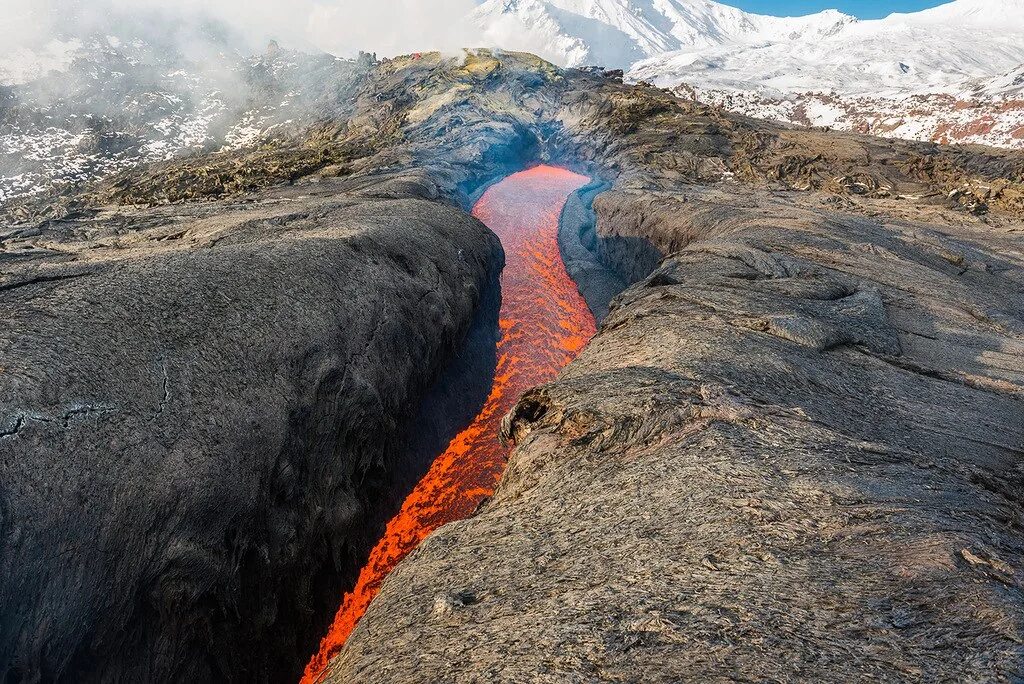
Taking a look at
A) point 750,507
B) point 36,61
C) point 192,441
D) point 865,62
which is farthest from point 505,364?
point 865,62

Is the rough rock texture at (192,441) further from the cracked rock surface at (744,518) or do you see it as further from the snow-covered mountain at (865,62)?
the snow-covered mountain at (865,62)

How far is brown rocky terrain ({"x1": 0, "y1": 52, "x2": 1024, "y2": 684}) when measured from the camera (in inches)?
167

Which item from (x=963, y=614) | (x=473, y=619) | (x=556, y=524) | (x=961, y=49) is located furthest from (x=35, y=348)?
(x=961, y=49)

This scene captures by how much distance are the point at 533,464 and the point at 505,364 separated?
10.4 m

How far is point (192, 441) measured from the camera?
6891 millimetres

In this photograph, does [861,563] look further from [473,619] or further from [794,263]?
[794,263]

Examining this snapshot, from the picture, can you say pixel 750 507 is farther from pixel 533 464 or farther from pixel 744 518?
pixel 533 464

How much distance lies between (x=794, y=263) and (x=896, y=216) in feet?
37.8

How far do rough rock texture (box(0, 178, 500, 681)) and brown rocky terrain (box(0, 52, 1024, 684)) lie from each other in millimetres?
40

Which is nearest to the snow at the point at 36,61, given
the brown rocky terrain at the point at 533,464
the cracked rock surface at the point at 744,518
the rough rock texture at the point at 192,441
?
the brown rocky terrain at the point at 533,464

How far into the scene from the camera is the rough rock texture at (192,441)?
5.60 m

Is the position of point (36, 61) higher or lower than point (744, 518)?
higher

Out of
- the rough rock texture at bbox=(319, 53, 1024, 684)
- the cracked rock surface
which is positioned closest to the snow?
the rough rock texture at bbox=(319, 53, 1024, 684)

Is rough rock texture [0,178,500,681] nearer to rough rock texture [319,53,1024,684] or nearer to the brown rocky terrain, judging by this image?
the brown rocky terrain
